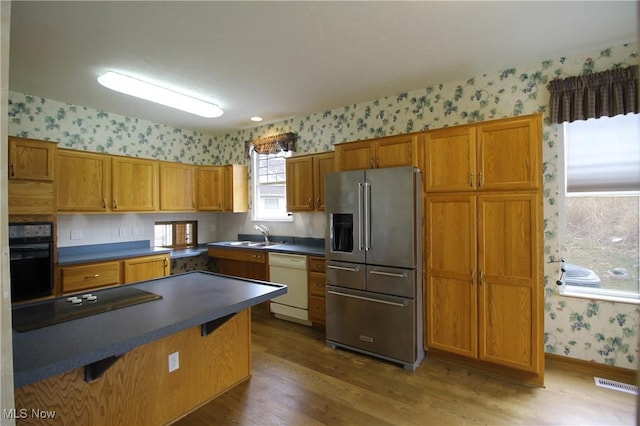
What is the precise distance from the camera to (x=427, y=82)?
318 cm

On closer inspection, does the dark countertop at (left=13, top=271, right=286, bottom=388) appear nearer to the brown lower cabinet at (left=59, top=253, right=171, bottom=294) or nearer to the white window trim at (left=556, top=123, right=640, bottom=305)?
the brown lower cabinet at (left=59, top=253, right=171, bottom=294)

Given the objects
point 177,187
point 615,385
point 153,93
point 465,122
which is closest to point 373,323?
point 615,385

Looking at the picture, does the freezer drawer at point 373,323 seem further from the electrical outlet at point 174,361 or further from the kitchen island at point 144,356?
the electrical outlet at point 174,361

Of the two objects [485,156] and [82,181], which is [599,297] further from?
[82,181]

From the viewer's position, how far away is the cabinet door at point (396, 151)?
2.92 metres

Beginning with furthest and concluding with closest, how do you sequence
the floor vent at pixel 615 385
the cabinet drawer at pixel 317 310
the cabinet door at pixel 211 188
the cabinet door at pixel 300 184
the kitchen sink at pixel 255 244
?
the cabinet door at pixel 211 188 < the kitchen sink at pixel 255 244 < the cabinet door at pixel 300 184 < the cabinet drawer at pixel 317 310 < the floor vent at pixel 615 385

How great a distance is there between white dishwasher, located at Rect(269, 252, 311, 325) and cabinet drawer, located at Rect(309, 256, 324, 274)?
0.08m

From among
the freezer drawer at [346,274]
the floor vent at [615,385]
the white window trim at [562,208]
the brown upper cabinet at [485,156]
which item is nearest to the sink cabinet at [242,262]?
the freezer drawer at [346,274]

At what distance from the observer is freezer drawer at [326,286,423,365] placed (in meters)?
2.70

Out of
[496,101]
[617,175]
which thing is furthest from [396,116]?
[617,175]

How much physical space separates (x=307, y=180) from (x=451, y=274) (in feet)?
6.99

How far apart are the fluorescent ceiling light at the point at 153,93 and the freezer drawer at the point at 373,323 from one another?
2.51m

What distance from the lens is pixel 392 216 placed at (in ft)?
9.11

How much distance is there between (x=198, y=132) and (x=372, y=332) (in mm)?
4226
